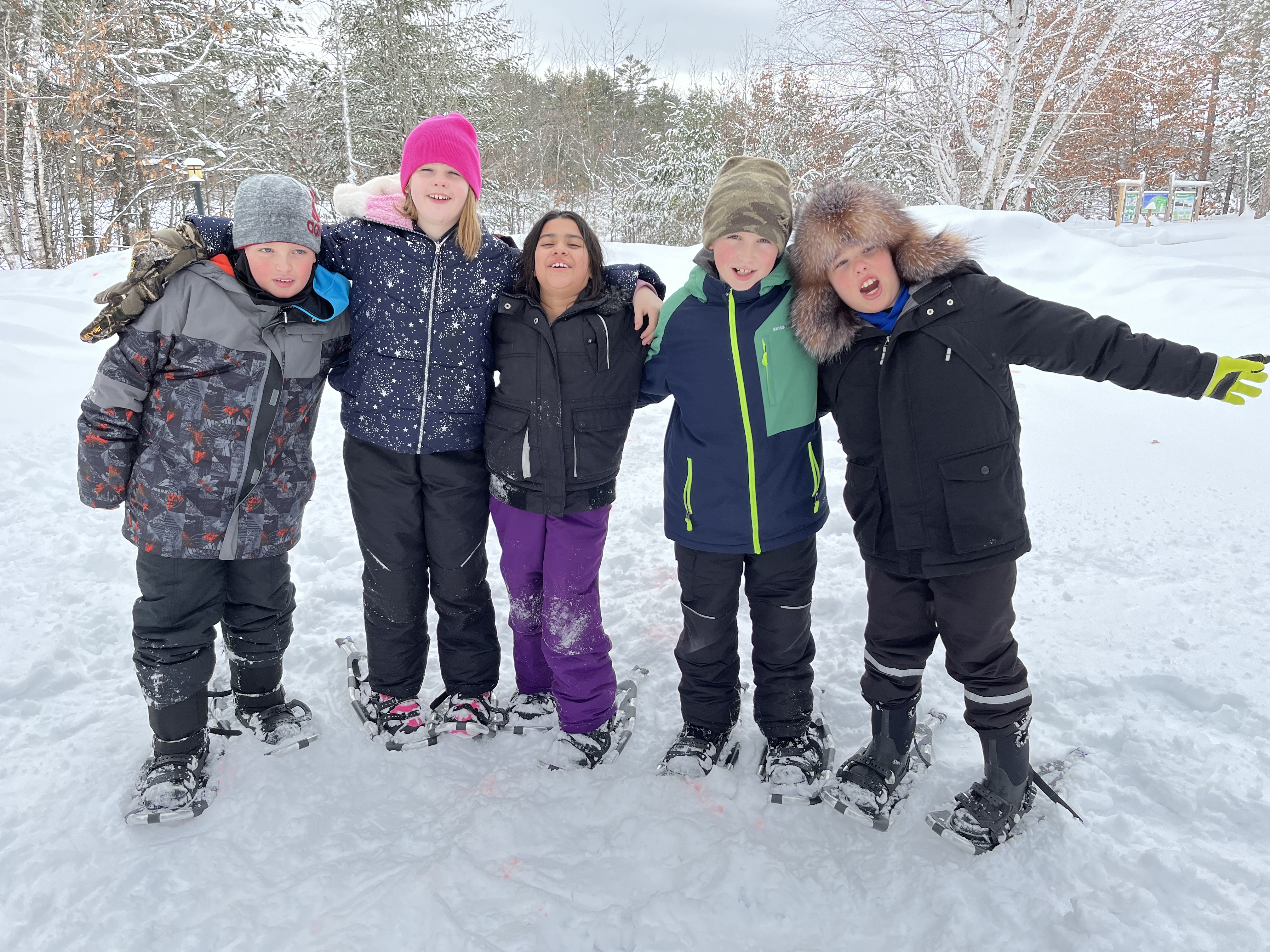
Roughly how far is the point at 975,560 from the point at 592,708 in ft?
4.66

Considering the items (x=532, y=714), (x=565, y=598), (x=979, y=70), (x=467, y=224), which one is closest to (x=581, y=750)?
(x=532, y=714)

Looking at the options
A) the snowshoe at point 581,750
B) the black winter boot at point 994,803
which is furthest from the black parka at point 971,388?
the snowshoe at point 581,750

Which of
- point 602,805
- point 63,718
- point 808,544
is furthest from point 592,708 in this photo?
point 63,718

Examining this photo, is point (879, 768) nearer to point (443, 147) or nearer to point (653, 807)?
point (653, 807)

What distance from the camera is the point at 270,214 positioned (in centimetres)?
214

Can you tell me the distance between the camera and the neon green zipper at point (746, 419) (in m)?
2.25

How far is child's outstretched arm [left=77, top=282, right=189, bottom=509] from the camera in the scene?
6.87 feet

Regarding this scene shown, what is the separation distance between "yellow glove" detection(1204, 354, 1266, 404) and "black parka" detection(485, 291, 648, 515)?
1.63 m

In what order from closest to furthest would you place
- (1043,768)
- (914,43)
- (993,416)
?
(993,416)
(1043,768)
(914,43)

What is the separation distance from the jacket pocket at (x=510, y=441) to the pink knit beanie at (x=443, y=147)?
74 centimetres

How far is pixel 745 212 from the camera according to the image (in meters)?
2.20

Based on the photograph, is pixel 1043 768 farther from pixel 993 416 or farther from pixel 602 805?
pixel 602 805

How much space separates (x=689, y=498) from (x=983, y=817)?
1.32 metres

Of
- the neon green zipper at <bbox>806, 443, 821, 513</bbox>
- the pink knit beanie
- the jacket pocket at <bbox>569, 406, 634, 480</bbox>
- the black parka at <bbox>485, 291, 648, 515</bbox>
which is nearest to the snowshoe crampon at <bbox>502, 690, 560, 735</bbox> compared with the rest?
the black parka at <bbox>485, 291, 648, 515</bbox>
